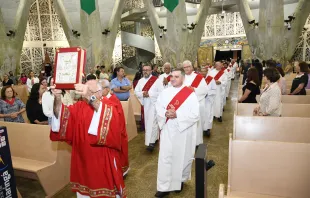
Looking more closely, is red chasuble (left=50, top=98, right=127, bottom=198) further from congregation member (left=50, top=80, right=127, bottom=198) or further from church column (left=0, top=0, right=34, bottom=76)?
church column (left=0, top=0, right=34, bottom=76)

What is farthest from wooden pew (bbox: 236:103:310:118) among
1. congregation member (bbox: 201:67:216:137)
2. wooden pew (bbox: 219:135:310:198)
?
wooden pew (bbox: 219:135:310:198)

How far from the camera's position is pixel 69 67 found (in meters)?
2.33

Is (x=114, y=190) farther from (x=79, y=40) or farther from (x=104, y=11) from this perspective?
(x=104, y=11)

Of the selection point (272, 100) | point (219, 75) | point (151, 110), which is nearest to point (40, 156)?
point (151, 110)

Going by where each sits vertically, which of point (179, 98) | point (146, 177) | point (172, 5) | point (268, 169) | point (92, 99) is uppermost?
point (172, 5)

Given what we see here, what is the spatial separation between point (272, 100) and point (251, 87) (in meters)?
1.23

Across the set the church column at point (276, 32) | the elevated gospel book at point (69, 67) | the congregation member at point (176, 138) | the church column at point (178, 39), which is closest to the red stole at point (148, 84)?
the congregation member at point (176, 138)

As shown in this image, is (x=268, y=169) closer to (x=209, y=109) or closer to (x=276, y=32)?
(x=209, y=109)

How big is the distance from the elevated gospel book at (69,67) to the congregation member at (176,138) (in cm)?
159

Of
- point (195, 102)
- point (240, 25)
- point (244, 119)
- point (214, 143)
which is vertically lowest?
point (214, 143)

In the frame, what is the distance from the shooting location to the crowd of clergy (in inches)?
103

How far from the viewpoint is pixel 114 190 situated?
8.96 feet

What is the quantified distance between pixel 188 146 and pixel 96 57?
12.6 metres

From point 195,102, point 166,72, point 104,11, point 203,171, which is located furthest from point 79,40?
point 203,171
